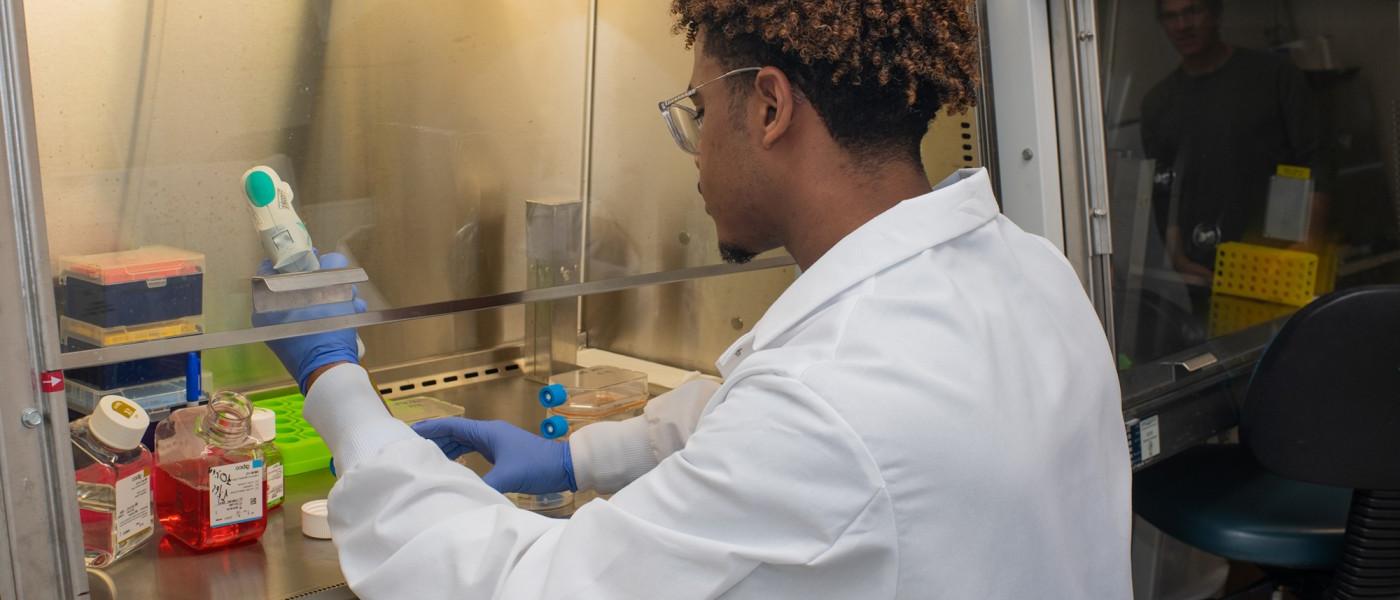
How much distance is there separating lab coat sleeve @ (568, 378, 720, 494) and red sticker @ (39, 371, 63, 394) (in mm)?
531

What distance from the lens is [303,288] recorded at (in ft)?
4.02

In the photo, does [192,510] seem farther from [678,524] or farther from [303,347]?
[678,524]

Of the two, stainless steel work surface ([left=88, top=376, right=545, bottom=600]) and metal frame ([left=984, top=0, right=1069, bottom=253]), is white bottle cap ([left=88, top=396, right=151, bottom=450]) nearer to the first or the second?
stainless steel work surface ([left=88, top=376, right=545, bottom=600])

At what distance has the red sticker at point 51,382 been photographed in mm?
1002

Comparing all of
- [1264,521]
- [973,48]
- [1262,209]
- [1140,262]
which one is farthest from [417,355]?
[1262,209]

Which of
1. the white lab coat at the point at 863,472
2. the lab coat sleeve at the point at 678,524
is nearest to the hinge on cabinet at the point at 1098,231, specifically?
the white lab coat at the point at 863,472

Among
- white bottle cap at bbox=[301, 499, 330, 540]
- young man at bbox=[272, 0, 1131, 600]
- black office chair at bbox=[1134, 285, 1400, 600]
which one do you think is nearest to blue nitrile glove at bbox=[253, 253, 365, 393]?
young man at bbox=[272, 0, 1131, 600]

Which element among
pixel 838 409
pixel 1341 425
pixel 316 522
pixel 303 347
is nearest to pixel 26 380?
pixel 303 347

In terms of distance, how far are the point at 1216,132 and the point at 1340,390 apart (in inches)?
27.2

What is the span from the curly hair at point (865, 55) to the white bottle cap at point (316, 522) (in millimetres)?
692

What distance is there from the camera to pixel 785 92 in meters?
1.07

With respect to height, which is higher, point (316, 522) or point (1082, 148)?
point (1082, 148)

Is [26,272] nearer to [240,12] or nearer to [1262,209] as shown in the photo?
[240,12]

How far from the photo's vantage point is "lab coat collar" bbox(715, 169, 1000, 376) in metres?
1.00
